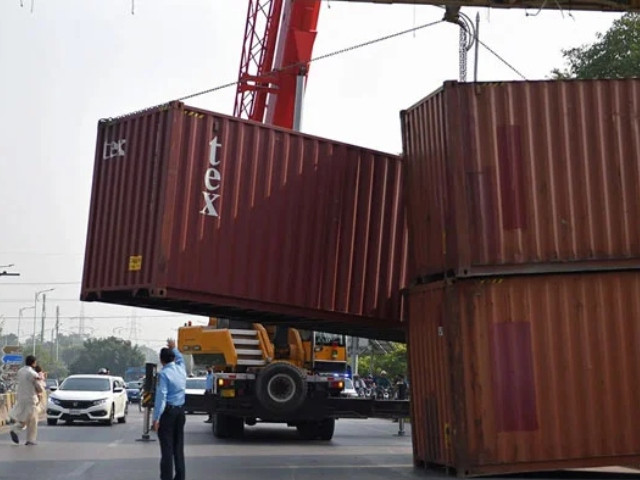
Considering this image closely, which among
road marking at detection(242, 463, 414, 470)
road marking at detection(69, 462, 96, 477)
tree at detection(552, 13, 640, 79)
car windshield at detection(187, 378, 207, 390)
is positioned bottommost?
road marking at detection(69, 462, 96, 477)

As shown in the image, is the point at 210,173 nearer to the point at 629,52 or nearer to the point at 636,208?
the point at 636,208

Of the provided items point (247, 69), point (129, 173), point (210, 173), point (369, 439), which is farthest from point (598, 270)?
point (247, 69)

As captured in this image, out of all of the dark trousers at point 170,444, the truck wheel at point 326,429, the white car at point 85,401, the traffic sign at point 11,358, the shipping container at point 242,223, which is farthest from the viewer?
the traffic sign at point 11,358

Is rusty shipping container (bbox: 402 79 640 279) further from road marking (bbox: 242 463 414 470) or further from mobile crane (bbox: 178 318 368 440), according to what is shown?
Result: mobile crane (bbox: 178 318 368 440)

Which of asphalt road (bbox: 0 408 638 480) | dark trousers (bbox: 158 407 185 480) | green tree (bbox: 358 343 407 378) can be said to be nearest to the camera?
dark trousers (bbox: 158 407 185 480)

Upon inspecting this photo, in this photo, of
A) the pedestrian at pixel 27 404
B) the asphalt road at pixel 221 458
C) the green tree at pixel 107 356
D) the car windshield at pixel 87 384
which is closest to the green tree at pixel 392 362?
the car windshield at pixel 87 384

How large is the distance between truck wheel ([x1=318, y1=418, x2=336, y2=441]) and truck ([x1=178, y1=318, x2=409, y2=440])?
5 centimetres

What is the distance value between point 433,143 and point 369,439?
10318 mm

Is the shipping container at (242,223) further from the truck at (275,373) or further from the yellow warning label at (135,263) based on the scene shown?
the truck at (275,373)

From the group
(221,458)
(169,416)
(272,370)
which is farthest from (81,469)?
(272,370)

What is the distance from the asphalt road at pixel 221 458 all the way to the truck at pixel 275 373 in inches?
24.6

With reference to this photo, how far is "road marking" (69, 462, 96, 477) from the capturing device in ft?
45.0

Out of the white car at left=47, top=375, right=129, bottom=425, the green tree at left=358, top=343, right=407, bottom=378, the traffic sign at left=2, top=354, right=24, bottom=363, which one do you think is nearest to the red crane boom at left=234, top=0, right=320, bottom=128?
the white car at left=47, top=375, right=129, bottom=425

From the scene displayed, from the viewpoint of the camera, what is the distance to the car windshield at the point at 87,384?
28047 mm
